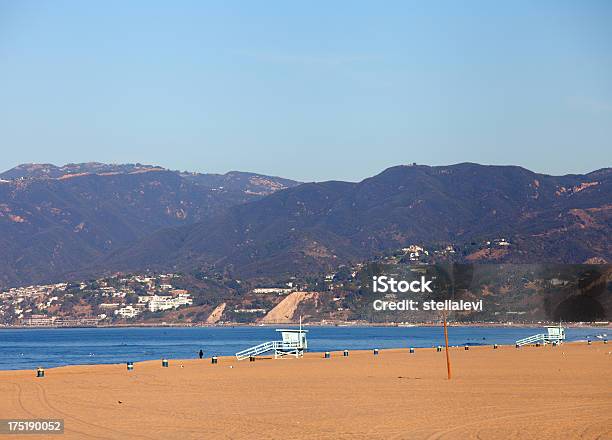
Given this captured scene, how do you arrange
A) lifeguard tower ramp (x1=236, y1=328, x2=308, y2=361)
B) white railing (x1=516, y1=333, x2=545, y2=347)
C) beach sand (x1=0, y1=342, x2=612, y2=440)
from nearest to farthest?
1. beach sand (x1=0, y1=342, x2=612, y2=440)
2. lifeguard tower ramp (x1=236, y1=328, x2=308, y2=361)
3. white railing (x1=516, y1=333, x2=545, y2=347)

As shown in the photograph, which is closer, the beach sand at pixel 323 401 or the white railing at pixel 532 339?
the beach sand at pixel 323 401

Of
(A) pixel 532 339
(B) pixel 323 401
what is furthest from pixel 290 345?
(B) pixel 323 401

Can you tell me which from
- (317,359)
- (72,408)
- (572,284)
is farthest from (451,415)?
(572,284)

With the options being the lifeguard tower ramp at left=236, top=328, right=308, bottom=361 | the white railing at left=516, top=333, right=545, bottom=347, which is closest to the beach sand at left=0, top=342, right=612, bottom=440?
the lifeguard tower ramp at left=236, top=328, right=308, bottom=361

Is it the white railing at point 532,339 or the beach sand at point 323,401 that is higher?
the white railing at point 532,339

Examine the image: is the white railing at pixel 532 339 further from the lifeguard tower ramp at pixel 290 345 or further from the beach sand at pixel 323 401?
the beach sand at pixel 323 401

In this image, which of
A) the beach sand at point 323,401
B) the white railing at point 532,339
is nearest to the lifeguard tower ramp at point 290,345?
the beach sand at point 323,401

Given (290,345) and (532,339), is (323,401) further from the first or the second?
(532,339)

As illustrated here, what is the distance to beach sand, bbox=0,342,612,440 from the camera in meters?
29.1

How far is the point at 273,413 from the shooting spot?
3369cm

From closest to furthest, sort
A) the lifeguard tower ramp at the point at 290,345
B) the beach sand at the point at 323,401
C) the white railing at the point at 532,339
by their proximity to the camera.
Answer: the beach sand at the point at 323,401 → the lifeguard tower ramp at the point at 290,345 → the white railing at the point at 532,339

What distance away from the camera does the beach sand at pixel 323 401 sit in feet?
95.5

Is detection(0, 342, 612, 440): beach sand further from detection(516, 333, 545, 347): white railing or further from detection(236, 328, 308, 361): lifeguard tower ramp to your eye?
detection(516, 333, 545, 347): white railing

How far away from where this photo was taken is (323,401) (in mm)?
37750
